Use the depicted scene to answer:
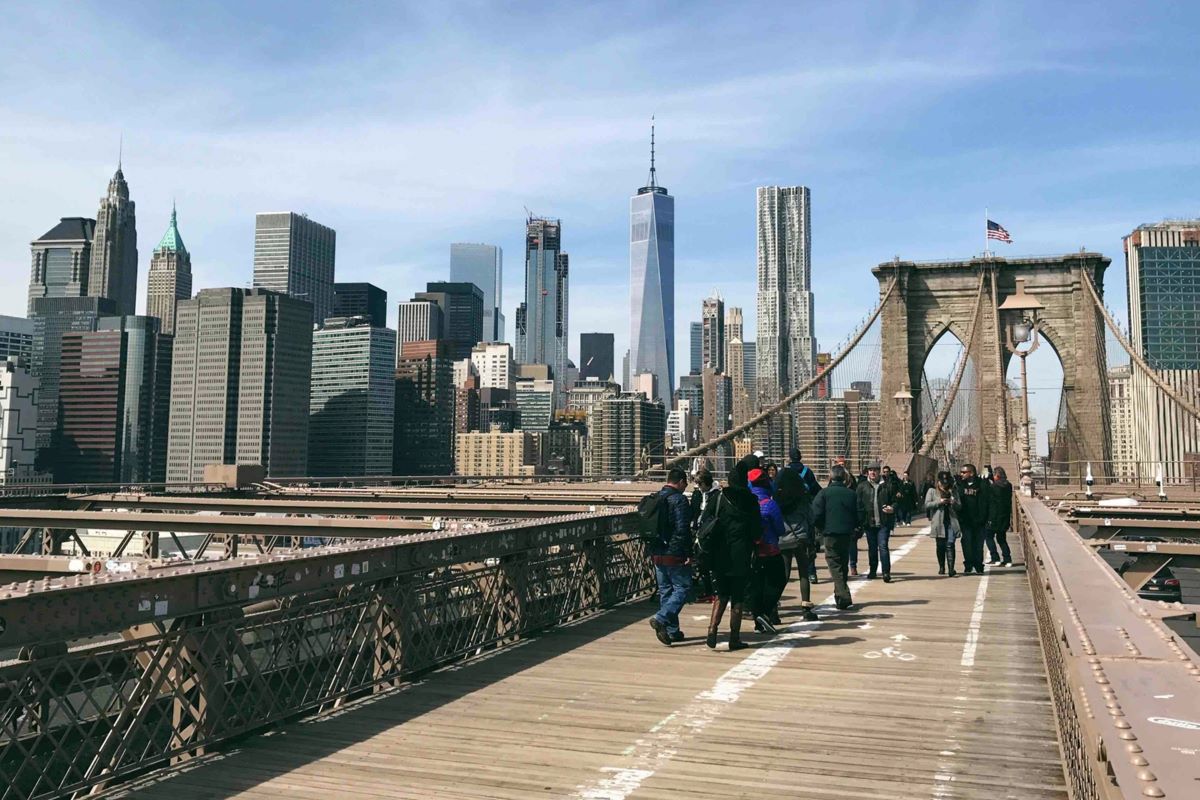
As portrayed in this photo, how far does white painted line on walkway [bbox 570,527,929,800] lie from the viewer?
5439 millimetres

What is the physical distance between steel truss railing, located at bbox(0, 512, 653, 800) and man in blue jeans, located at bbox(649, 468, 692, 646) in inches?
54.5

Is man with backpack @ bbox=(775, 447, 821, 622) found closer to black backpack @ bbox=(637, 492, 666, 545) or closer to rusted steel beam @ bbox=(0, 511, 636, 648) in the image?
black backpack @ bbox=(637, 492, 666, 545)

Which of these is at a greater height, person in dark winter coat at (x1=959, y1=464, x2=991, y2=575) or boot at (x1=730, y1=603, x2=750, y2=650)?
person in dark winter coat at (x1=959, y1=464, x2=991, y2=575)

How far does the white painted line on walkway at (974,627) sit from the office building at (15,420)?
174761 mm

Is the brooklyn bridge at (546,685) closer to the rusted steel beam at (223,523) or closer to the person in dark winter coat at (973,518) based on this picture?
the person in dark winter coat at (973,518)

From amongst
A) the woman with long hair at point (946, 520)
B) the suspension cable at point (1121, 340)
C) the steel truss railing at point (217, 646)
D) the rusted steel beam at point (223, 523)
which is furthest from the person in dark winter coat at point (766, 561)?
the suspension cable at point (1121, 340)

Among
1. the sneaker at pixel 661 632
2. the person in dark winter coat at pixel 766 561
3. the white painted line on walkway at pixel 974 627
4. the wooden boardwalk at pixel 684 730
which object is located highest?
the person in dark winter coat at pixel 766 561

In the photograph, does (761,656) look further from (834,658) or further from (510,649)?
(510,649)

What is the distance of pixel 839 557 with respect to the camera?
12359mm

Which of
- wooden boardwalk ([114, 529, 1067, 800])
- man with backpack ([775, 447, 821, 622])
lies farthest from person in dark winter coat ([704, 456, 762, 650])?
man with backpack ([775, 447, 821, 622])

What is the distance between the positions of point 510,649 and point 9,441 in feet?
625

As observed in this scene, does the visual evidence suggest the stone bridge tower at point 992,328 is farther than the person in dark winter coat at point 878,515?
Yes

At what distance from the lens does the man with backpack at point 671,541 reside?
9.96m

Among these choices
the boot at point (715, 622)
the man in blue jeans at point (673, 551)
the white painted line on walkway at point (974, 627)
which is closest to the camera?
the white painted line on walkway at point (974, 627)
